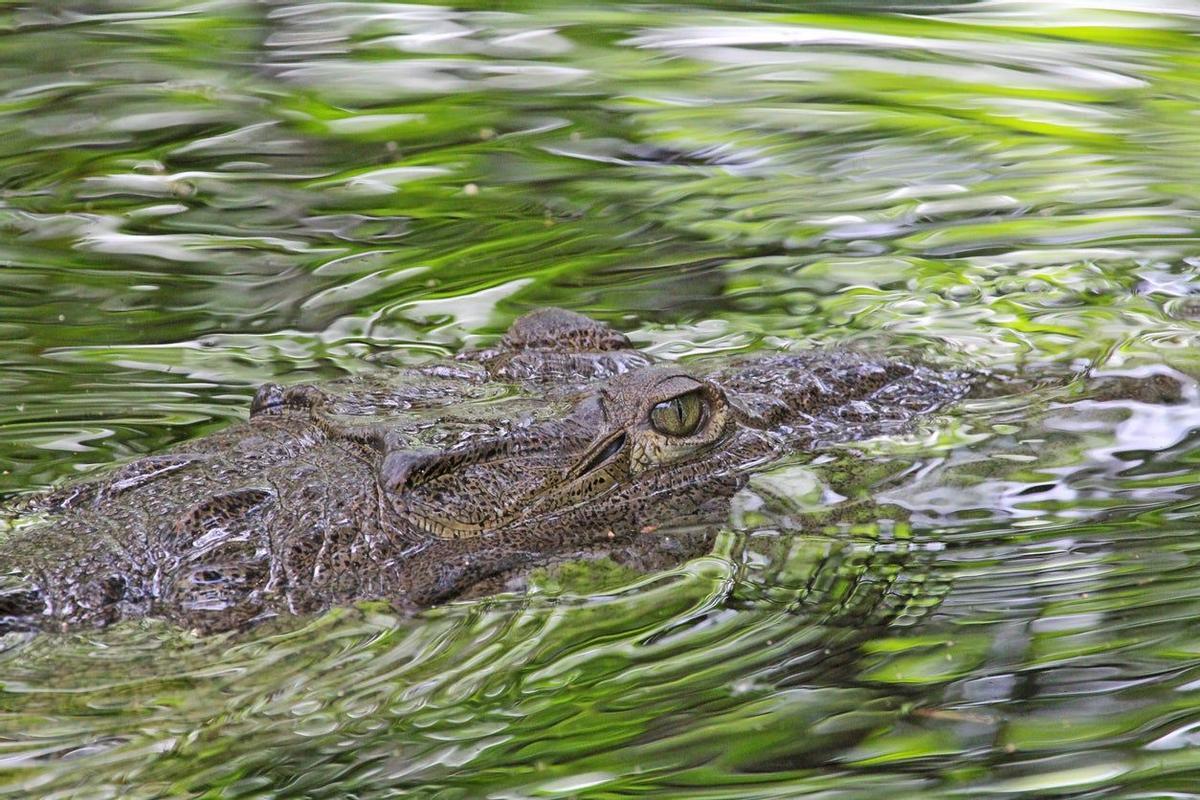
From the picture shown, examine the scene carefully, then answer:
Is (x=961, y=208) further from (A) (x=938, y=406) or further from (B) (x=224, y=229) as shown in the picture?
(B) (x=224, y=229)

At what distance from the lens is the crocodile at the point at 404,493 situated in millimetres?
3842

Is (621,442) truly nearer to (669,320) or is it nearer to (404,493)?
(404,493)

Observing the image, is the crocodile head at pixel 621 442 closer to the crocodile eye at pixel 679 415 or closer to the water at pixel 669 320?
the crocodile eye at pixel 679 415

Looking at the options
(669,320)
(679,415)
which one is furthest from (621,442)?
(669,320)

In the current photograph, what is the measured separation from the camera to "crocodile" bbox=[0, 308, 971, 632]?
3.84 meters

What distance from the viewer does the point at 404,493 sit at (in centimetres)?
407

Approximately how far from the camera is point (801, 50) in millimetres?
9633

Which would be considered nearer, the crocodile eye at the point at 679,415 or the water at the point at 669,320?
the water at the point at 669,320

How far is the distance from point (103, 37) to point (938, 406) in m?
6.94

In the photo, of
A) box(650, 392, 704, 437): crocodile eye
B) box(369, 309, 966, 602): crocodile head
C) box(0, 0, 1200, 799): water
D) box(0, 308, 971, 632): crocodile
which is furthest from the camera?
box(650, 392, 704, 437): crocodile eye

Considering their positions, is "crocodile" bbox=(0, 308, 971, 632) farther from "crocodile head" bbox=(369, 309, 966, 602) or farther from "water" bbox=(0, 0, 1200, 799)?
"water" bbox=(0, 0, 1200, 799)

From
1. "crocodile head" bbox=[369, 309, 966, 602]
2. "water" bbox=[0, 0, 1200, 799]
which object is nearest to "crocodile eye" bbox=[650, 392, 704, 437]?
"crocodile head" bbox=[369, 309, 966, 602]

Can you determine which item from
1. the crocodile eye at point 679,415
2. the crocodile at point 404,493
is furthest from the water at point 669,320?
the crocodile eye at point 679,415

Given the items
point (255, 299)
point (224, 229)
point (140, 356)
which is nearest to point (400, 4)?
A: point (224, 229)
